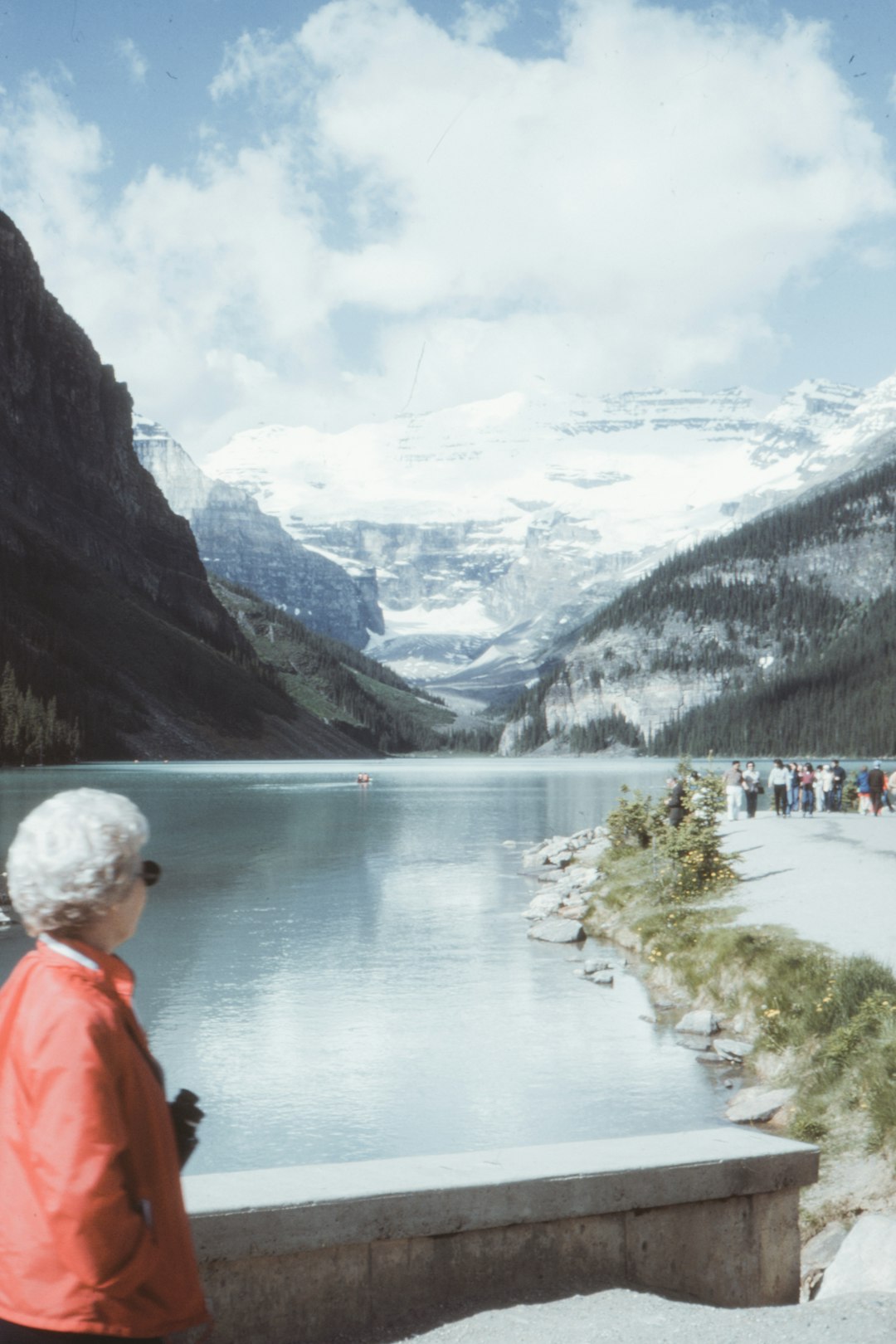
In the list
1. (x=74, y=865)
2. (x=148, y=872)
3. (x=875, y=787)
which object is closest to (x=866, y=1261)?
(x=148, y=872)

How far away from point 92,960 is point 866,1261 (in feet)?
20.6

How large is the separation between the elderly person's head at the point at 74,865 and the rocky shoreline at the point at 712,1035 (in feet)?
18.4

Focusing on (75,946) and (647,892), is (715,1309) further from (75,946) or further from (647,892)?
(647,892)

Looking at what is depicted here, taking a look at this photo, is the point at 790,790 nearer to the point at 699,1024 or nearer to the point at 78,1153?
the point at 699,1024

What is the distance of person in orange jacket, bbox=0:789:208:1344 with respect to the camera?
3.79 m

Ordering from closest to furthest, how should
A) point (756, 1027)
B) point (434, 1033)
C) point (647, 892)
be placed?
1. point (756, 1027)
2. point (434, 1033)
3. point (647, 892)

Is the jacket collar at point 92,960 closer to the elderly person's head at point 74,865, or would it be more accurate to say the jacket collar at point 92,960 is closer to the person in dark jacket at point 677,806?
the elderly person's head at point 74,865

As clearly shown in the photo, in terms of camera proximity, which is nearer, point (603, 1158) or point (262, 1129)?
point (603, 1158)

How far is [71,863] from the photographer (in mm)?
4137

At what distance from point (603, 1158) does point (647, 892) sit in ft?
80.5

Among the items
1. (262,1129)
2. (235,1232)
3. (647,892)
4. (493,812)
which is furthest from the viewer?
(493,812)

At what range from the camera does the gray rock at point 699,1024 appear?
19734mm

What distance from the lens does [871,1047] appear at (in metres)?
13.7

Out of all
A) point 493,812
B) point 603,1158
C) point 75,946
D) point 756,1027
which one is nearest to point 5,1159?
point 75,946
